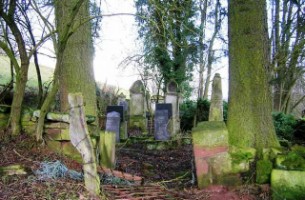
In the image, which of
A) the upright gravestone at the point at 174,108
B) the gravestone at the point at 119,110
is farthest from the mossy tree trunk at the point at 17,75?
the upright gravestone at the point at 174,108

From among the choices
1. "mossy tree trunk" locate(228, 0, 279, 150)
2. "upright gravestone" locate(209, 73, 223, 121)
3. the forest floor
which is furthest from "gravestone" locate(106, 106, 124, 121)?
"mossy tree trunk" locate(228, 0, 279, 150)

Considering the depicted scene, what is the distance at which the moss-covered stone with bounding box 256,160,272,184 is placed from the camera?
14.7ft

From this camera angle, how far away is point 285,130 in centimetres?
1109

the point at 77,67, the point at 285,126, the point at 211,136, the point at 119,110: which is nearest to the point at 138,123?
Result: the point at 119,110

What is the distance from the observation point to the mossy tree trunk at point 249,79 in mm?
4855

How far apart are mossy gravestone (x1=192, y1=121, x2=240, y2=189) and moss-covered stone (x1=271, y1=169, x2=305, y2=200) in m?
0.55

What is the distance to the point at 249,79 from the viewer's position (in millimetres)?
4938

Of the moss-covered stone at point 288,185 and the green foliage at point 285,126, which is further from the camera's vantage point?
the green foliage at point 285,126

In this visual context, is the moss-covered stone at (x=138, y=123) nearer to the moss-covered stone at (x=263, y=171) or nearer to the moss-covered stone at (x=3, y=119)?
the moss-covered stone at (x=3, y=119)

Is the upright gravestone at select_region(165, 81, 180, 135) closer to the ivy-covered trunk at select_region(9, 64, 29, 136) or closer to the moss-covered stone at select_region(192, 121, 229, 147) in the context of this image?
the moss-covered stone at select_region(192, 121, 229, 147)

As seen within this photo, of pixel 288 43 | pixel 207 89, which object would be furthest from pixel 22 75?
pixel 207 89

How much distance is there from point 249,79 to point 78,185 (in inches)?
116

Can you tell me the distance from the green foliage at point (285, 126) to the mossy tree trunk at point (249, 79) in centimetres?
659

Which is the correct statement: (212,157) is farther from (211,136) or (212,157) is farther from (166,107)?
(166,107)
